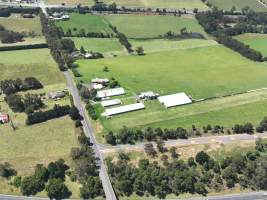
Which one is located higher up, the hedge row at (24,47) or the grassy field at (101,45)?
the hedge row at (24,47)

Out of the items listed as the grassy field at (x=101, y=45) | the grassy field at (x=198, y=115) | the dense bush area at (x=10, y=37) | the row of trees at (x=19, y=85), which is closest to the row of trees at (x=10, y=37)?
the dense bush area at (x=10, y=37)

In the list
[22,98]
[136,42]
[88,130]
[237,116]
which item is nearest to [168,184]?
[88,130]

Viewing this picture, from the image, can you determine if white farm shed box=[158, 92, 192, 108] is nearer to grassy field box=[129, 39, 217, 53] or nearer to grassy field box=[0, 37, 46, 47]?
grassy field box=[129, 39, 217, 53]

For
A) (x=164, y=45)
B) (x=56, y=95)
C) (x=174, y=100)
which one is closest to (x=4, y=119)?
(x=56, y=95)

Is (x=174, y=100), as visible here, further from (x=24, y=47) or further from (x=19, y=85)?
(x=24, y=47)

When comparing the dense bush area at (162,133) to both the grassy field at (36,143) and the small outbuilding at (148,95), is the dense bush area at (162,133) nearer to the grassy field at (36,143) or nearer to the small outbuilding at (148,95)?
the grassy field at (36,143)

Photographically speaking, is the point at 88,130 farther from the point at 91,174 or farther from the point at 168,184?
the point at 168,184
